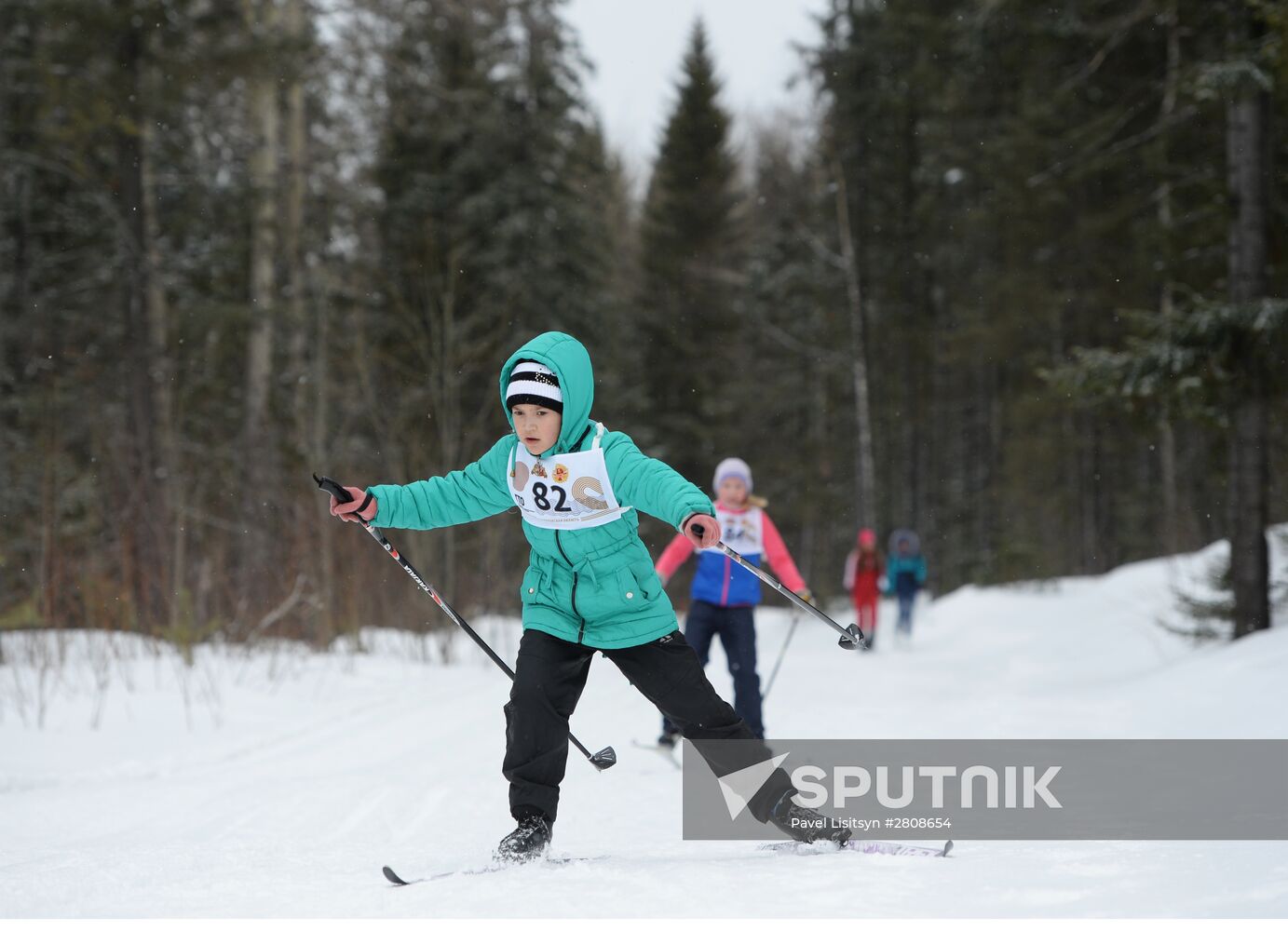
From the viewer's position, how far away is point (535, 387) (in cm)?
396

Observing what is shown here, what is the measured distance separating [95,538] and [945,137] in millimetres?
21227

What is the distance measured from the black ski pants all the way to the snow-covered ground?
0.35 m

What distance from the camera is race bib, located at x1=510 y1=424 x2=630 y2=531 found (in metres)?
3.95

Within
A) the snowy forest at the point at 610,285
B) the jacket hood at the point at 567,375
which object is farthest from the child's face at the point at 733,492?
the snowy forest at the point at 610,285

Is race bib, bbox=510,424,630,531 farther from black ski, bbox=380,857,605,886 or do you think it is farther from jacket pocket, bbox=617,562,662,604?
black ski, bbox=380,857,605,886

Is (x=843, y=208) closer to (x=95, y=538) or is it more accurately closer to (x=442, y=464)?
(x=442, y=464)

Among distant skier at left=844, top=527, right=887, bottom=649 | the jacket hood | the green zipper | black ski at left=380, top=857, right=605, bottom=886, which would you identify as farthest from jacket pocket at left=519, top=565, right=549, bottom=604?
distant skier at left=844, top=527, right=887, bottom=649

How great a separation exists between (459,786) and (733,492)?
2613 millimetres

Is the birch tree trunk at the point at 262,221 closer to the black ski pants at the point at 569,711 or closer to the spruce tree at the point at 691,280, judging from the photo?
the black ski pants at the point at 569,711

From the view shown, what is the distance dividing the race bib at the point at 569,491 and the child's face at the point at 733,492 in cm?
326

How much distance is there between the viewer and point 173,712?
24.8 feet

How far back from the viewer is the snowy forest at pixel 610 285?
394 inches

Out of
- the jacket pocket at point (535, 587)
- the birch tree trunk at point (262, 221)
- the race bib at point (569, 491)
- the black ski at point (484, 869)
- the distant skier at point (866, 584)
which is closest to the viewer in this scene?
the black ski at point (484, 869)

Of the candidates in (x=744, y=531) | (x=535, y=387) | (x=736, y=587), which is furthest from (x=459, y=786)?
(x=535, y=387)
